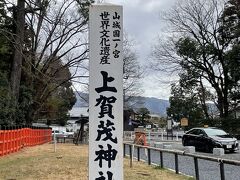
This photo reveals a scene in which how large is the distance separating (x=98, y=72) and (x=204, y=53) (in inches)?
1664

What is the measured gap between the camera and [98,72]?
24.5 feet

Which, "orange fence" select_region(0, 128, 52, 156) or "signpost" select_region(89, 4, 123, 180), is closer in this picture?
"signpost" select_region(89, 4, 123, 180)

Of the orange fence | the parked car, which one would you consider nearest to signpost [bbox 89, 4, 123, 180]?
the orange fence

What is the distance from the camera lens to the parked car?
23.2 metres

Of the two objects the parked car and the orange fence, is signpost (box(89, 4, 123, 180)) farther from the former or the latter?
the parked car

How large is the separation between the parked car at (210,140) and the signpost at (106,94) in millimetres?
16483

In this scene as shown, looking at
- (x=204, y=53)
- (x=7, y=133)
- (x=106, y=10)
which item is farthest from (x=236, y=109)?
(x=106, y=10)

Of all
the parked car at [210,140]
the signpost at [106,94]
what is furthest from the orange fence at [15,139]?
the signpost at [106,94]

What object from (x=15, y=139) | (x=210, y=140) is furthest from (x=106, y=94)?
(x=15, y=139)

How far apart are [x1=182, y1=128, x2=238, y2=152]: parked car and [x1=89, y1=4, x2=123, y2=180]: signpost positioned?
16483 millimetres

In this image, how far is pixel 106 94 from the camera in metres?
7.40

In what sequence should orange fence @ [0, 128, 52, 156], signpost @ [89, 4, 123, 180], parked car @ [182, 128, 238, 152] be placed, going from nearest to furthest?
signpost @ [89, 4, 123, 180] → orange fence @ [0, 128, 52, 156] → parked car @ [182, 128, 238, 152]

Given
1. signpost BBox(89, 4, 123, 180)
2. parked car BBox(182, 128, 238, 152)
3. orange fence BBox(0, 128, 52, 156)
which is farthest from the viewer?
parked car BBox(182, 128, 238, 152)

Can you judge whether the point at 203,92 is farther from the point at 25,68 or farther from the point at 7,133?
the point at 7,133
